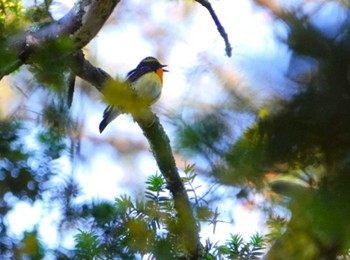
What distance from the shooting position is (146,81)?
363 cm

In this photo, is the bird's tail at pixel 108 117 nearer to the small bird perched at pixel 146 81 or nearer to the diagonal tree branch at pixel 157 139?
the small bird perched at pixel 146 81

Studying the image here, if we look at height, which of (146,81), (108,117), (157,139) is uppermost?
(146,81)

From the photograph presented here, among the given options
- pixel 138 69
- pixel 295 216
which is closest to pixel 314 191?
Answer: pixel 295 216

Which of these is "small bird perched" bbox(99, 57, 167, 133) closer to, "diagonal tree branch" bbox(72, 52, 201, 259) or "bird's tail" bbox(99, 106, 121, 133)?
"bird's tail" bbox(99, 106, 121, 133)

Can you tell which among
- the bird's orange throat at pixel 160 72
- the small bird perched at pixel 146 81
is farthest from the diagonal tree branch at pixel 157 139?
the bird's orange throat at pixel 160 72

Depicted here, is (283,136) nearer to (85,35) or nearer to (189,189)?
(189,189)

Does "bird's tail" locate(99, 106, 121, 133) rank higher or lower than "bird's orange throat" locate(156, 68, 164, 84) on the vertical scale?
lower

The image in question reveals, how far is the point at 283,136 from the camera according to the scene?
3.75ft

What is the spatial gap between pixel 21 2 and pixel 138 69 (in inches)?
66.3

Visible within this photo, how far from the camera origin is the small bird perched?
3422 millimetres

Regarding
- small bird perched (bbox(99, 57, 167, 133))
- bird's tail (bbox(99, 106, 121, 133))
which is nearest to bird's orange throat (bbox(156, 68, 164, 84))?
small bird perched (bbox(99, 57, 167, 133))

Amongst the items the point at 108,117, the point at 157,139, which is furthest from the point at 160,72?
the point at 157,139

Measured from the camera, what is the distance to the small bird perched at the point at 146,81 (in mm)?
3422

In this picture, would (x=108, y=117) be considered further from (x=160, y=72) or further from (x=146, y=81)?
(x=160, y=72)
